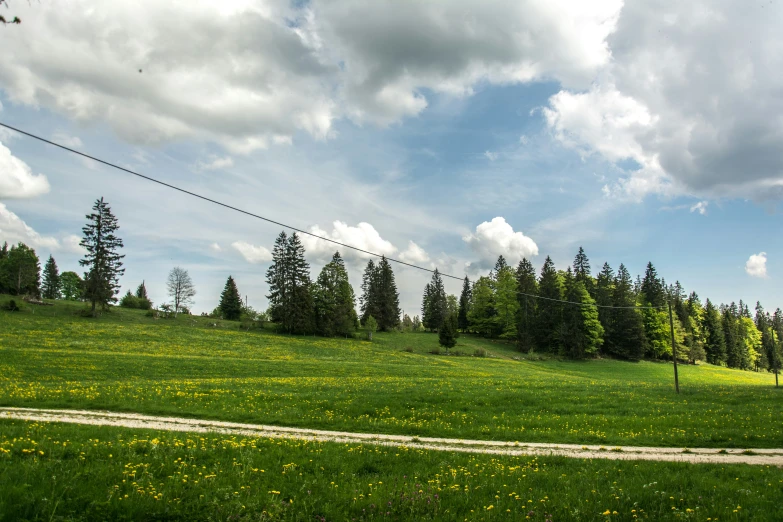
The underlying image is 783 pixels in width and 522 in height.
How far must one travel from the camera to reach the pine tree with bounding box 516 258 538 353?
257 ft

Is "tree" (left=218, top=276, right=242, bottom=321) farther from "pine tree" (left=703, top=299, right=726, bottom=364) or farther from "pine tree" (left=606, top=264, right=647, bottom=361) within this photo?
"pine tree" (left=703, top=299, right=726, bottom=364)

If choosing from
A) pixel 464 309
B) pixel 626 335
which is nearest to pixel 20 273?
pixel 464 309

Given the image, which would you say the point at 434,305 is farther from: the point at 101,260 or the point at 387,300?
the point at 101,260

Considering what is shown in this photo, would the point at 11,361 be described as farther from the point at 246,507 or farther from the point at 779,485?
the point at 779,485

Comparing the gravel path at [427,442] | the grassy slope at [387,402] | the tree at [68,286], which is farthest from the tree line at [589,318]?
the tree at [68,286]

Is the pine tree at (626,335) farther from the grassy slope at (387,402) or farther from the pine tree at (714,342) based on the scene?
the grassy slope at (387,402)

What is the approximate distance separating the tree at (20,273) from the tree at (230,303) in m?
34.8

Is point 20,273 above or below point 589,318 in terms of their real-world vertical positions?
above

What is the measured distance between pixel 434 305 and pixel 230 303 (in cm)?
4775

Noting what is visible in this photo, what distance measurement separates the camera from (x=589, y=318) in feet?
243

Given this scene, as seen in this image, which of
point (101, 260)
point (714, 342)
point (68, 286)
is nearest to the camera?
point (101, 260)

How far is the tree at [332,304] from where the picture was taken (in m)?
73.1

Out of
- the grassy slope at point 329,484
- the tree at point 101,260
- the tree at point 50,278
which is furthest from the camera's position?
the tree at point 50,278

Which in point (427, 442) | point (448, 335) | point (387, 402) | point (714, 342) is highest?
point (448, 335)
